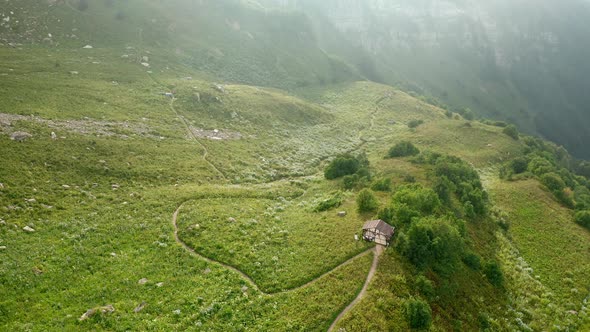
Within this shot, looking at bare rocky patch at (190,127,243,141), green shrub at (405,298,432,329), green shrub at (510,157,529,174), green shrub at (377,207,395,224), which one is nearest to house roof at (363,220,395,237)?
green shrub at (377,207,395,224)

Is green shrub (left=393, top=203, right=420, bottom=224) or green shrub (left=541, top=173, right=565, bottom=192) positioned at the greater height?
green shrub (left=393, top=203, right=420, bottom=224)

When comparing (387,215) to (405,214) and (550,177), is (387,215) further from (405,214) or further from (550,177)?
(550,177)

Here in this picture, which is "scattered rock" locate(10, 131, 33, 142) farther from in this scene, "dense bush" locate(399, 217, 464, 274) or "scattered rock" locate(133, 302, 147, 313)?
"dense bush" locate(399, 217, 464, 274)

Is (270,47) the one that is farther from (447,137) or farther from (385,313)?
(385,313)

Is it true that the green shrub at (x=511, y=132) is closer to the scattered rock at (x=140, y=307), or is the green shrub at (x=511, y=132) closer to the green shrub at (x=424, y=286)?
the green shrub at (x=424, y=286)

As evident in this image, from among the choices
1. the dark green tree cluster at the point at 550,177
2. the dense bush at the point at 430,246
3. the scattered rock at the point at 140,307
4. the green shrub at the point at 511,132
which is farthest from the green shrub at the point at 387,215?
the green shrub at the point at 511,132
